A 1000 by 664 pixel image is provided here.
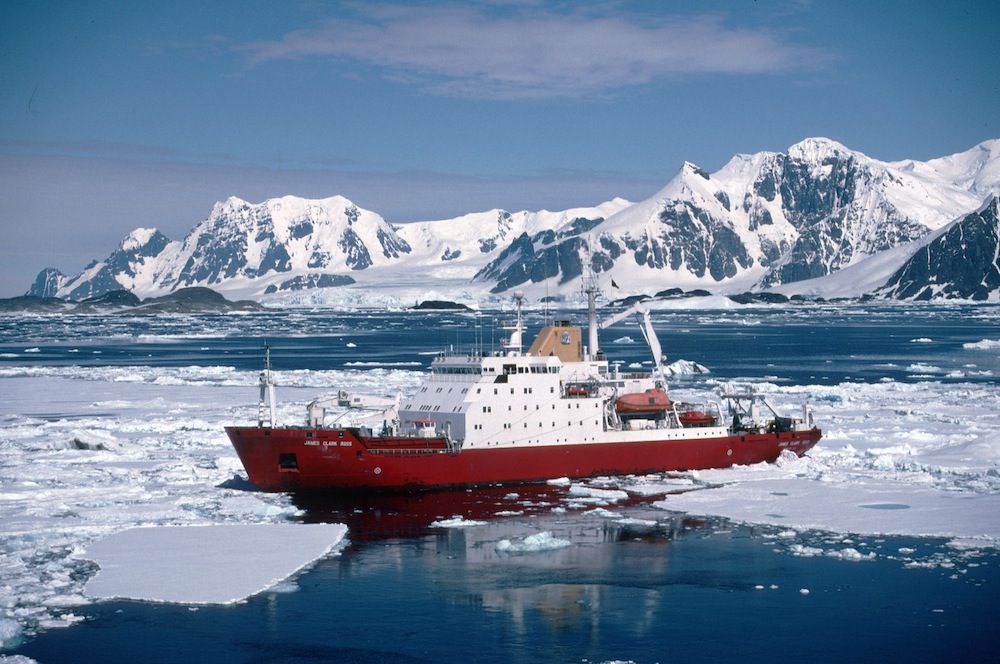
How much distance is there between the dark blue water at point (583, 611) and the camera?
62.3 feet

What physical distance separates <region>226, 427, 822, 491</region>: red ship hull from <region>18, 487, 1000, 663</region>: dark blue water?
5560 millimetres

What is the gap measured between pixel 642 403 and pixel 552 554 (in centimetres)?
1146

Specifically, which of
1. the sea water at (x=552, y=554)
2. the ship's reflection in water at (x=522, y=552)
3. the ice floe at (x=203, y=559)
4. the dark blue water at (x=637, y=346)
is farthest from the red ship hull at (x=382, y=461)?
the dark blue water at (x=637, y=346)

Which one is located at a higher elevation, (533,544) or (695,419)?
(695,419)

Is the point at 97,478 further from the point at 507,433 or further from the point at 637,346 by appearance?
the point at 637,346

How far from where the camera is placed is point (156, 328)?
15638cm

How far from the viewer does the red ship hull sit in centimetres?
3238

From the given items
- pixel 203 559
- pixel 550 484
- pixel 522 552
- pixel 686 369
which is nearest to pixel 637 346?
pixel 686 369

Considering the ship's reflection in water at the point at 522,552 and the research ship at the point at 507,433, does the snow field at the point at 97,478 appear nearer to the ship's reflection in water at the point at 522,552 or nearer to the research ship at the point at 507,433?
the research ship at the point at 507,433

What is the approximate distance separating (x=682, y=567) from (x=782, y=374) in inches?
1827

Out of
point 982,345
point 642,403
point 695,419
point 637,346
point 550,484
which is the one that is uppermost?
point 637,346

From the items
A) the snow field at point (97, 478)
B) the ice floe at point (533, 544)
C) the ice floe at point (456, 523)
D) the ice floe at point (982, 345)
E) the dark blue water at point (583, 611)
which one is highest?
the ice floe at point (982, 345)

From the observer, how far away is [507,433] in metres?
33.9

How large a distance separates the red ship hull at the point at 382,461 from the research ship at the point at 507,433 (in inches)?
1.1
